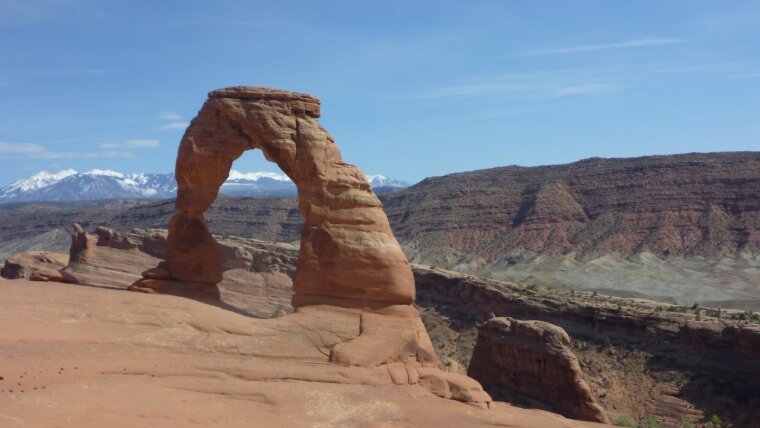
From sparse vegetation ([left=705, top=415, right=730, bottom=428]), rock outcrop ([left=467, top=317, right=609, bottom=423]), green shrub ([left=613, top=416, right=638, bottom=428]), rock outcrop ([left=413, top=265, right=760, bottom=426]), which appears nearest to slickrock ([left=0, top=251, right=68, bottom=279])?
rock outcrop ([left=413, top=265, right=760, bottom=426])

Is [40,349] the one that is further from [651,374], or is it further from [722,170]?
[722,170]

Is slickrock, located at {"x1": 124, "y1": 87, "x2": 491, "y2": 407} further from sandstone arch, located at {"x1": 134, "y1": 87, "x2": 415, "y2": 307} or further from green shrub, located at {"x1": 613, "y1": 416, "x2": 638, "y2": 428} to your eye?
green shrub, located at {"x1": 613, "y1": 416, "x2": 638, "y2": 428}

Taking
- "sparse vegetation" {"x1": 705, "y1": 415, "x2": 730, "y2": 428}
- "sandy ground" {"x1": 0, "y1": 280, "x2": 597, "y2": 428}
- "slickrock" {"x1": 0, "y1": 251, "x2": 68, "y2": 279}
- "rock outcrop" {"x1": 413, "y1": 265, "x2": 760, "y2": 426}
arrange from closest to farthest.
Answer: "sandy ground" {"x1": 0, "y1": 280, "x2": 597, "y2": 428} → "sparse vegetation" {"x1": 705, "y1": 415, "x2": 730, "y2": 428} → "rock outcrop" {"x1": 413, "y1": 265, "x2": 760, "y2": 426} → "slickrock" {"x1": 0, "y1": 251, "x2": 68, "y2": 279}

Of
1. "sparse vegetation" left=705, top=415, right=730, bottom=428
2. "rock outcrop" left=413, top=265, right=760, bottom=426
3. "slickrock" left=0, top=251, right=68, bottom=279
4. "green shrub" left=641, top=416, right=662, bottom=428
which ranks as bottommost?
"green shrub" left=641, top=416, right=662, bottom=428

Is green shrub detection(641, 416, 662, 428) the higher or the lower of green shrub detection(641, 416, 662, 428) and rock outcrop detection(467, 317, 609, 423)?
the lower

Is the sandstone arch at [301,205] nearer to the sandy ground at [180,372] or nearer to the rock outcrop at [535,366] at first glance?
the sandy ground at [180,372]

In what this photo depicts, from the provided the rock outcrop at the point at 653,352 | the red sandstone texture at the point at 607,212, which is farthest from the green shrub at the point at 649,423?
the red sandstone texture at the point at 607,212

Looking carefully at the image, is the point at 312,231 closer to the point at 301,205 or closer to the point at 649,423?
the point at 301,205
